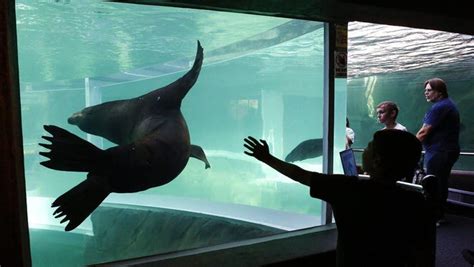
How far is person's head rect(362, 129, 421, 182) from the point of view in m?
1.27

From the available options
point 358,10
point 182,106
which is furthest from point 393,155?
point 182,106

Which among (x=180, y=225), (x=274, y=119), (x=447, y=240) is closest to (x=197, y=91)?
(x=274, y=119)

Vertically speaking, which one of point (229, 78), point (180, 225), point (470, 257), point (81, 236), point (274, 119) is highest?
point (229, 78)

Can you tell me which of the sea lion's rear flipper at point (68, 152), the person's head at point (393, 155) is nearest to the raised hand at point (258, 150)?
the person's head at point (393, 155)

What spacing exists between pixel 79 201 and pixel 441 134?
369cm

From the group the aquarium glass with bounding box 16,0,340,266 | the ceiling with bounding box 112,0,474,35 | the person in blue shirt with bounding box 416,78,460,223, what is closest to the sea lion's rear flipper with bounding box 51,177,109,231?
the aquarium glass with bounding box 16,0,340,266

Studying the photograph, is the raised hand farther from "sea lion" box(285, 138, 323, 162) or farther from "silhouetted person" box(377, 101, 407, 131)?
"silhouetted person" box(377, 101, 407, 131)

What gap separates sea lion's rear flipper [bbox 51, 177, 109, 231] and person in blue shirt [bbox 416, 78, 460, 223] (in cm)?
330

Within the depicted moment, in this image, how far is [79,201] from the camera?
286cm

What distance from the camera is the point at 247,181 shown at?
9.34 metres

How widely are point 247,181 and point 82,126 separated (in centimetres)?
553

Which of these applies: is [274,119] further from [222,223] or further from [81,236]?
[81,236]

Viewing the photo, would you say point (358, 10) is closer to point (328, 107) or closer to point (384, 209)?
point (328, 107)

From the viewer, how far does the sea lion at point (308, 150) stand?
11.7 feet
